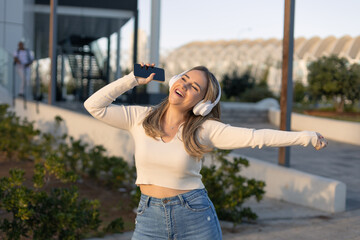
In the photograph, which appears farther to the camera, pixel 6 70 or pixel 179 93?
pixel 6 70

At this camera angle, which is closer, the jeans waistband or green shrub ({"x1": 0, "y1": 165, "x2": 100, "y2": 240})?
the jeans waistband

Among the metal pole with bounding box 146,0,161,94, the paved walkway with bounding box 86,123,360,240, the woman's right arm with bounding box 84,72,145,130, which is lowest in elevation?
the paved walkway with bounding box 86,123,360,240

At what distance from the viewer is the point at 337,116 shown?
16.6 m

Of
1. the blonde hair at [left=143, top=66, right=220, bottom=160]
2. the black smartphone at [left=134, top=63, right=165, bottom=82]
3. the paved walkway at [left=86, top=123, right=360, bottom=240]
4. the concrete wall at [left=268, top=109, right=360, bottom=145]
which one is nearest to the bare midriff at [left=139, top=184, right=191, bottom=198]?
the blonde hair at [left=143, top=66, right=220, bottom=160]

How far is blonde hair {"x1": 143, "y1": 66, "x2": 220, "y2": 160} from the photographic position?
2592mm

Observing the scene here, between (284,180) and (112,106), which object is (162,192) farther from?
(284,180)

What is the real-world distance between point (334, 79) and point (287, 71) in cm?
942

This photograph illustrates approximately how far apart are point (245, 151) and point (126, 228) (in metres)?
6.94

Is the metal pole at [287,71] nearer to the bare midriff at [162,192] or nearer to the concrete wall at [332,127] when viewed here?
the bare midriff at [162,192]

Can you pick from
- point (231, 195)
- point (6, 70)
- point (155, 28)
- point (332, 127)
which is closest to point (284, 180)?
point (231, 195)

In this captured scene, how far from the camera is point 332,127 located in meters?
15.0

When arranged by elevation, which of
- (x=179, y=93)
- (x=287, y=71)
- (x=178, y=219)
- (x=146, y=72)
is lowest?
(x=178, y=219)

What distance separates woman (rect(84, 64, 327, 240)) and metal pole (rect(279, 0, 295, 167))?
4.71m

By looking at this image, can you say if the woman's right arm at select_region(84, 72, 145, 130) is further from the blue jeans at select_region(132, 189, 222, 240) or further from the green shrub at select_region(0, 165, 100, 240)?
the green shrub at select_region(0, 165, 100, 240)
